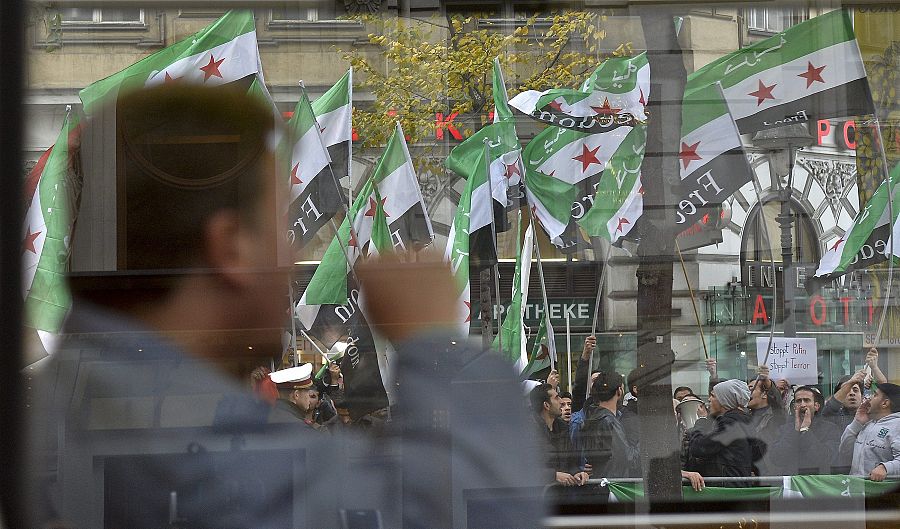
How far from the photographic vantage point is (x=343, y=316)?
48.9 inches

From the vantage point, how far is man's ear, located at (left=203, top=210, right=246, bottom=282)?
1.13 meters

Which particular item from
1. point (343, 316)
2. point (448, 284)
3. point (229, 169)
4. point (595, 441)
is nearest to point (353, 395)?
point (343, 316)

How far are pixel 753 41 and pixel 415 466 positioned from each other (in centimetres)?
86

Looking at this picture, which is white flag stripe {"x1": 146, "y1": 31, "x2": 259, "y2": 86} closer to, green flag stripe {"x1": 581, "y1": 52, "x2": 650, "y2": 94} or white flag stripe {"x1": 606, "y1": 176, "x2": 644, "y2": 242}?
green flag stripe {"x1": 581, "y1": 52, "x2": 650, "y2": 94}

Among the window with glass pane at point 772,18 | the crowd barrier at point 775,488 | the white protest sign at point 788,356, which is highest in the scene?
the window with glass pane at point 772,18

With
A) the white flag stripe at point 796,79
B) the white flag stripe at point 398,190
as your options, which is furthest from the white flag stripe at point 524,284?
the white flag stripe at point 796,79

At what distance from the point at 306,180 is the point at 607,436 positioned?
2.09 ft

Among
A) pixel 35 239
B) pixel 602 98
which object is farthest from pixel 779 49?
pixel 35 239

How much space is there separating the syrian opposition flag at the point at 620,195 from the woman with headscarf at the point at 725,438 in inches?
13.0

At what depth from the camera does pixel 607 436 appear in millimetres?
1604

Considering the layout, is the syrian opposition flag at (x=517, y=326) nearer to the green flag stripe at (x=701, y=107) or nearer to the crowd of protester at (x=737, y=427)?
the crowd of protester at (x=737, y=427)

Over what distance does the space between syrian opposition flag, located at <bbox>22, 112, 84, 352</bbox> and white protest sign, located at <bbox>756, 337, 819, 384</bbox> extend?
44.7 inches

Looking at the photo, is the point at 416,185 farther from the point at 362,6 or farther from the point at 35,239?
the point at 35,239

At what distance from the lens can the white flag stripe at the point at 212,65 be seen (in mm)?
1228
